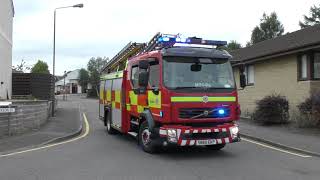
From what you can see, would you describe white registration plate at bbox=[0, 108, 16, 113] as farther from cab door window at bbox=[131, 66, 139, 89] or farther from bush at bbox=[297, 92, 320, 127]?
bush at bbox=[297, 92, 320, 127]

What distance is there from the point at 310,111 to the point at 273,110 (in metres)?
2.55

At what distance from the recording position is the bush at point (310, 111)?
1972cm

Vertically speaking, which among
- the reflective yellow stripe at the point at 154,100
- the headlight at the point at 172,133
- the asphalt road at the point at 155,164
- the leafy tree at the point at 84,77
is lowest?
the asphalt road at the point at 155,164

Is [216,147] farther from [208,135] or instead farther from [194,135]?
[194,135]

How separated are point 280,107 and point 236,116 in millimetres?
9561

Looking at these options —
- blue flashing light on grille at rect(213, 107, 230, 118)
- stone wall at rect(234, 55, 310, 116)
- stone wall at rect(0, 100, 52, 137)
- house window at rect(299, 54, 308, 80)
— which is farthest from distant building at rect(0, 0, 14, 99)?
blue flashing light on grille at rect(213, 107, 230, 118)

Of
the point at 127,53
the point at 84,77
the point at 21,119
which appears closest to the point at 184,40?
the point at 127,53

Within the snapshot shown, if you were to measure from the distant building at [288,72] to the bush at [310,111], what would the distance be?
1.25m

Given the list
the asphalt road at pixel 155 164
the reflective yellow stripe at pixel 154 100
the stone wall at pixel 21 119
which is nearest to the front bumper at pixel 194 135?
the asphalt road at pixel 155 164

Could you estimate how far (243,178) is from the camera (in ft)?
33.6

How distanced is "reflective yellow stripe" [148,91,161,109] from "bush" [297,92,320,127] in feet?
27.5

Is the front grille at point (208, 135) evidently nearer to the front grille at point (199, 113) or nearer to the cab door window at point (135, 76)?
the front grille at point (199, 113)

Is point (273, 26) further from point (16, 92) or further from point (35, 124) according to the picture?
point (35, 124)

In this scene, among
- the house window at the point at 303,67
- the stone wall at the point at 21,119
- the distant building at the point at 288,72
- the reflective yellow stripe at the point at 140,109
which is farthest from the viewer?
the house window at the point at 303,67
